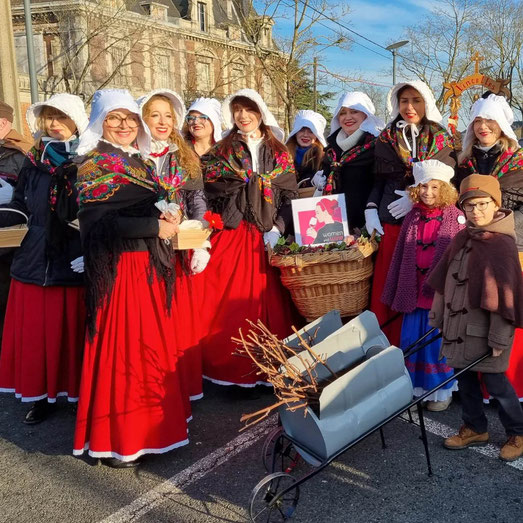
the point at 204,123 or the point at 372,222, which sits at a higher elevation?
the point at 204,123

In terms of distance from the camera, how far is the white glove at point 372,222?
13.7 feet

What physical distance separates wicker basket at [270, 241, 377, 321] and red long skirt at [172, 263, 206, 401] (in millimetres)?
655

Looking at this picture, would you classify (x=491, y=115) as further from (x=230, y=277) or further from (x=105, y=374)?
(x=105, y=374)

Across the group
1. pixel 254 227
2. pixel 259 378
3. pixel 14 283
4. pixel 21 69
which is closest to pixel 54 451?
pixel 14 283

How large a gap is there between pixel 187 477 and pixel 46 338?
5.02 feet

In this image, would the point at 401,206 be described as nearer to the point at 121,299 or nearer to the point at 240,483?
the point at 121,299

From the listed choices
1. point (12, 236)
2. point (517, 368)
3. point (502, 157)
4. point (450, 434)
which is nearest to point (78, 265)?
point (12, 236)

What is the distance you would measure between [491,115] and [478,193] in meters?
1.07

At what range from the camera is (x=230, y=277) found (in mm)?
4391

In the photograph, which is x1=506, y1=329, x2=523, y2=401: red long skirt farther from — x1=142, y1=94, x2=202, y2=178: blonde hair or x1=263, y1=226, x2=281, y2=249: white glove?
x1=142, y1=94, x2=202, y2=178: blonde hair

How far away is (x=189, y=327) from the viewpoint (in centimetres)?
398

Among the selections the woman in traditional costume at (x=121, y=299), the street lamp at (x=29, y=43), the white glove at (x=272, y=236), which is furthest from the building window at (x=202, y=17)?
the woman in traditional costume at (x=121, y=299)

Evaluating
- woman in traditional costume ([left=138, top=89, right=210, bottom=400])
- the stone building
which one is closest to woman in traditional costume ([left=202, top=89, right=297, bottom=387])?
woman in traditional costume ([left=138, top=89, right=210, bottom=400])

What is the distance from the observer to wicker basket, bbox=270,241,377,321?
3.73 m
